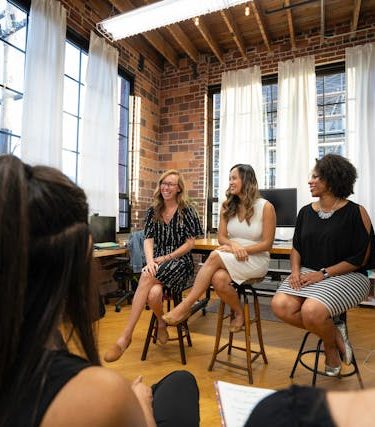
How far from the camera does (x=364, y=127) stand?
13.1 ft

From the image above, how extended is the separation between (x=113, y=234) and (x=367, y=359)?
2.77m

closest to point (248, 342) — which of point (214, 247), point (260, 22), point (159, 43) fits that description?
point (214, 247)

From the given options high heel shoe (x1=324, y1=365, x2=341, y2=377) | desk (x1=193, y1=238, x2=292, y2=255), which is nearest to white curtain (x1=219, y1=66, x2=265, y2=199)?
desk (x1=193, y1=238, x2=292, y2=255)

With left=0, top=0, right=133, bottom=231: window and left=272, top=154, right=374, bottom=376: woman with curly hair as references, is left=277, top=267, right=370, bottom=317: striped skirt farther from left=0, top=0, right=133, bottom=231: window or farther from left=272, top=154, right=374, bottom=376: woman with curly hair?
left=0, top=0, right=133, bottom=231: window

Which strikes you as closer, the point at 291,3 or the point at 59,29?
the point at 59,29

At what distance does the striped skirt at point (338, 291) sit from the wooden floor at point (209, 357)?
420 mm

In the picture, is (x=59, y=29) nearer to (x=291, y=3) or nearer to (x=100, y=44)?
(x=100, y=44)

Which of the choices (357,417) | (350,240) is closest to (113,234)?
(350,240)

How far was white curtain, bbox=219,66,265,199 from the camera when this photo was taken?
179 inches

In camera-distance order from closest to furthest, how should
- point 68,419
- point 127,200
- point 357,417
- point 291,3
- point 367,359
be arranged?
point 357,417 < point 68,419 < point 367,359 < point 291,3 < point 127,200

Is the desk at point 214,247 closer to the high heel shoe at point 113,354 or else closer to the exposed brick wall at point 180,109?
the high heel shoe at point 113,354

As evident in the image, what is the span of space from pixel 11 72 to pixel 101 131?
1130mm

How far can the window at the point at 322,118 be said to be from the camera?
431 cm

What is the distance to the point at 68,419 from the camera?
43cm
